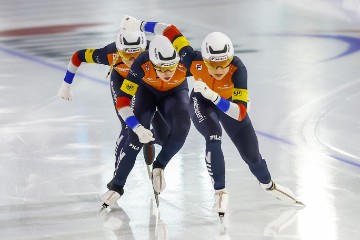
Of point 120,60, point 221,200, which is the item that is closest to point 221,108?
point 221,200

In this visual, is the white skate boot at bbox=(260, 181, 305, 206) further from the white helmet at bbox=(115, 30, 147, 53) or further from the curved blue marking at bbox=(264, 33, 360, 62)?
the curved blue marking at bbox=(264, 33, 360, 62)

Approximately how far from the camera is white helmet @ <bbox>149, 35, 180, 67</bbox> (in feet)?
22.4

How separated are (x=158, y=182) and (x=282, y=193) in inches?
36.1

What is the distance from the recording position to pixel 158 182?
713 centimetres

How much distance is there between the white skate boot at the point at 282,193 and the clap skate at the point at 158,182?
0.73 meters

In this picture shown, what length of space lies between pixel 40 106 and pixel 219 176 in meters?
3.69

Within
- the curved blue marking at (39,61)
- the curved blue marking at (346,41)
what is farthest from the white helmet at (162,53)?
the curved blue marking at (346,41)

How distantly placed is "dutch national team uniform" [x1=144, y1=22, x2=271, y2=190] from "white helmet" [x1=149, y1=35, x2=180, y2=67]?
215 millimetres

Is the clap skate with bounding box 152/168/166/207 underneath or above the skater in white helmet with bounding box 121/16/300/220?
underneath

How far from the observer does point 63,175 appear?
7.89m

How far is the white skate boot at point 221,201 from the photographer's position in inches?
265

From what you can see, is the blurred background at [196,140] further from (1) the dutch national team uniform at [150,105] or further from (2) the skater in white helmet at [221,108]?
(1) the dutch national team uniform at [150,105]

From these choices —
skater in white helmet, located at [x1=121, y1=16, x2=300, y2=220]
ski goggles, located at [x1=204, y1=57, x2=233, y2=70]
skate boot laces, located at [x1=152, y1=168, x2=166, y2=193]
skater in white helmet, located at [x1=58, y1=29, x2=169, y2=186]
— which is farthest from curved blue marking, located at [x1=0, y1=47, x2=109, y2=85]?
ski goggles, located at [x1=204, y1=57, x2=233, y2=70]

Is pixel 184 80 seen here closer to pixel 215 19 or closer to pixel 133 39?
pixel 133 39
